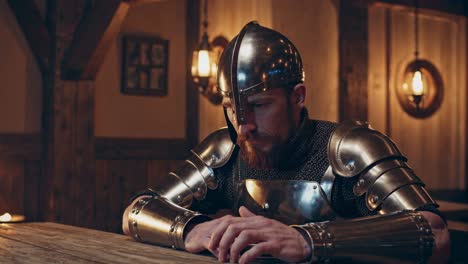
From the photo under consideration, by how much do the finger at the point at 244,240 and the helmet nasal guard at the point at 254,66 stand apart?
21.9 inches

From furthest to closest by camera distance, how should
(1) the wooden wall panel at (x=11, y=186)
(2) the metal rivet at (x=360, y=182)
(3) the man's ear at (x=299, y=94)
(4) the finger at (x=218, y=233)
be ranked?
(1) the wooden wall panel at (x=11, y=186)
(3) the man's ear at (x=299, y=94)
(2) the metal rivet at (x=360, y=182)
(4) the finger at (x=218, y=233)

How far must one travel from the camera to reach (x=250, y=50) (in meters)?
2.33

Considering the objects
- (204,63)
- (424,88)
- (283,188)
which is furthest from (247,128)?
(424,88)

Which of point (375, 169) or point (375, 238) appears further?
point (375, 169)

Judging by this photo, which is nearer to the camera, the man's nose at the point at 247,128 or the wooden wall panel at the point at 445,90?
the man's nose at the point at 247,128

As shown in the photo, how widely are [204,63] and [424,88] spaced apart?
2562 millimetres

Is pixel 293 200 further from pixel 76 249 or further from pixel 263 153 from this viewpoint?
pixel 76 249

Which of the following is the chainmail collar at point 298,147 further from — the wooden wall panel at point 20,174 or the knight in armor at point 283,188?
the wooden wall panel at point 20,174

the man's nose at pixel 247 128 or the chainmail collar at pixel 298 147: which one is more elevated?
the man's nose at pixel 247 128

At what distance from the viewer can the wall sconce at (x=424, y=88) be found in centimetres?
736

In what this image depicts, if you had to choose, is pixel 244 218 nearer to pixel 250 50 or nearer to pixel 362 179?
pixel 362 179

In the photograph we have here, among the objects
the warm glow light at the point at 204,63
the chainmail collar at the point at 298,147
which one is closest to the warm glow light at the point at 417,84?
the warm glow light at the point at 204,63

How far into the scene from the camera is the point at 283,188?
2.42m

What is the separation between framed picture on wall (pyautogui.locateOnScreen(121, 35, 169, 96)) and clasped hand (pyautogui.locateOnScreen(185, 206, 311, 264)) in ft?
14.2
